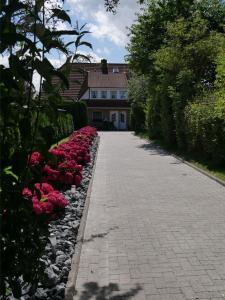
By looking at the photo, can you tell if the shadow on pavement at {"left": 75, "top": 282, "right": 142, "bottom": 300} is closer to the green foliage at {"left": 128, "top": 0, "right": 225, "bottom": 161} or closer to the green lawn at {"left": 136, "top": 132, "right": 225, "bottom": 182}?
the green lawn at {"left": 136, "top": 132, "right": 225, "bottom": 182}

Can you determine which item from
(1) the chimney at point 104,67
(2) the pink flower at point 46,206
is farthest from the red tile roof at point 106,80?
(2) the pink flower at point 46,206

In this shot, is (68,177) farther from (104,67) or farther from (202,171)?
(104,67)

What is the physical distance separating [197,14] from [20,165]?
24.7 m

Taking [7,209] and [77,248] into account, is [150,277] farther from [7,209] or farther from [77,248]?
[7,209]

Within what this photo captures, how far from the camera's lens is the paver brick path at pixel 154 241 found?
5.35m

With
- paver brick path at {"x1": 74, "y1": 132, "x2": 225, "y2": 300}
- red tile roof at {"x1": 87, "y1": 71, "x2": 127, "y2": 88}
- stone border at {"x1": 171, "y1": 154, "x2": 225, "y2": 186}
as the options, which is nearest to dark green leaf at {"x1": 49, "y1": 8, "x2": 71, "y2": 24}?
paver brick path at {"x1": 74, "y1": 132, "x2": 225, "y2": 300}

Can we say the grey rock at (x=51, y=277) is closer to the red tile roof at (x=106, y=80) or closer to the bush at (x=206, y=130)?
the bush at (x=206, y=130)

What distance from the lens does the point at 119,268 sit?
601cm

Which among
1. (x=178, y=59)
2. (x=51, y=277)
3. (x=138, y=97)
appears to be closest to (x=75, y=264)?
(x=51, y=277)

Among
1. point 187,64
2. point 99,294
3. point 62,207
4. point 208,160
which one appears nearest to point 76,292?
point 99,294

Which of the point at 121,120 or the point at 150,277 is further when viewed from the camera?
the point at 121,120

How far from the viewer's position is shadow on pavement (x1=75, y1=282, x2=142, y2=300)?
16.7 ft

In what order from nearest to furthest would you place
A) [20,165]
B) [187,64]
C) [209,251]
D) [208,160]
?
[20,165] → [209,251] → [208,160] → [187,64]

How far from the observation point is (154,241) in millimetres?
7211
